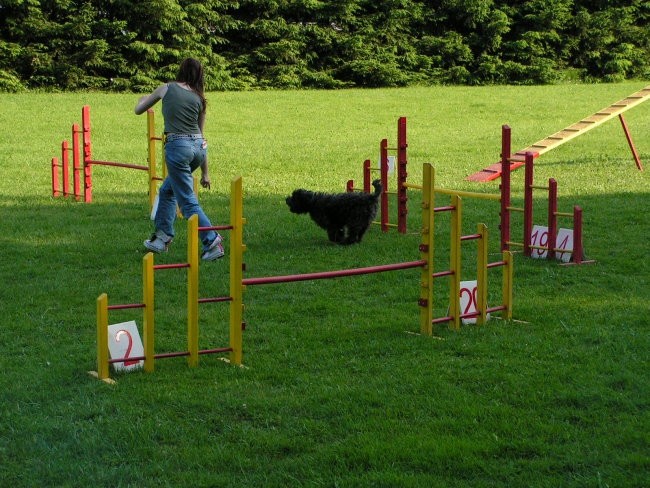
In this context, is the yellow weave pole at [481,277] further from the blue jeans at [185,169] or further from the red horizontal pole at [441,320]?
the blue jeans at [185,169]

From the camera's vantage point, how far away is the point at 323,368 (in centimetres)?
629

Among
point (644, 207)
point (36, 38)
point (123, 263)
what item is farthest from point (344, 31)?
point (123, 263)

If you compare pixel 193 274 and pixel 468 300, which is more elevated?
pixel 193 274

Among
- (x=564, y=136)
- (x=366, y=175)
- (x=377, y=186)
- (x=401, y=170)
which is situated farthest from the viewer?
(x=564, y=136)

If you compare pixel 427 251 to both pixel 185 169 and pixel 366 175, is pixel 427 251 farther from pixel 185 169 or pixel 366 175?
pixel 366 175

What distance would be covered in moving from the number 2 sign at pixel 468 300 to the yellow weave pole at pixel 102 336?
2.60 meters

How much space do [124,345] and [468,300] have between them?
8.24ft

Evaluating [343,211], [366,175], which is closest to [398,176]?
[366,175]

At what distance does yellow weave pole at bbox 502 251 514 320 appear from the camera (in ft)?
24.2

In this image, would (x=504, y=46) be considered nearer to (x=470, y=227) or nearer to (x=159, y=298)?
(x=470, y=227)

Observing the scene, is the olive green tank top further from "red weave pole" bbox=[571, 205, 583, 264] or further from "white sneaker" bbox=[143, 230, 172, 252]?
"red weave pole" bbox=[571, 205, 583, 264]

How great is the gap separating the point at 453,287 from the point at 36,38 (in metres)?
26.4

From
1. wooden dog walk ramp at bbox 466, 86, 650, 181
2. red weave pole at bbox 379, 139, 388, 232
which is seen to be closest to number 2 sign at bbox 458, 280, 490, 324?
red weave pole at bbox 379, 139, 388, 232

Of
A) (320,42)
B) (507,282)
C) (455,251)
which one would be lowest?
(507,282)
